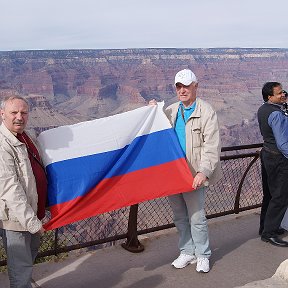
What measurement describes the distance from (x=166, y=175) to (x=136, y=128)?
434mm

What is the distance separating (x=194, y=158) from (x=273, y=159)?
0.95 metres

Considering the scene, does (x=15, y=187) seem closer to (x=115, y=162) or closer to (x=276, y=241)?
(x=115, y=162)

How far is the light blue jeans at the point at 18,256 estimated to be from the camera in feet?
8.30

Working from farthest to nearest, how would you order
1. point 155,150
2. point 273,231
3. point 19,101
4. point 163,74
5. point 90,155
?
point 163,74 < point 273,231 < point 155,150 < point 90,155 < point 19,101

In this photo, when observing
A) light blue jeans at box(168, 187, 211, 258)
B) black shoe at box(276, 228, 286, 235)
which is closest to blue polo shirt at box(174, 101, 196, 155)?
light blue jeans at box(168, 187, 211, 258)

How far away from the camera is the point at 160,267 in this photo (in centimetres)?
366

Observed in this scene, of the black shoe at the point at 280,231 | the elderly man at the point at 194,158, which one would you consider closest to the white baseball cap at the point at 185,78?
the elderly man at the point at 194,158

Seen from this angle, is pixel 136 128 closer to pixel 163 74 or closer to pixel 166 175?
pixel 166 175

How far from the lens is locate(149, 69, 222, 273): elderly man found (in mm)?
3236

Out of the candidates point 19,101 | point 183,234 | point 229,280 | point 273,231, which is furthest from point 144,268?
point 19,101

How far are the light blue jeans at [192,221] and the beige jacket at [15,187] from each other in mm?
1355

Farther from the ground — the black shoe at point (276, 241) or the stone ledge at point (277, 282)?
the stone ledge at point (277, 282)

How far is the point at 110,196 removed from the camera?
3.32 metres

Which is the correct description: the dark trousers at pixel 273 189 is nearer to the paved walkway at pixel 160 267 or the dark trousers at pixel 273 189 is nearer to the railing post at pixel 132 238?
the paved walkway at pixel 160 267
